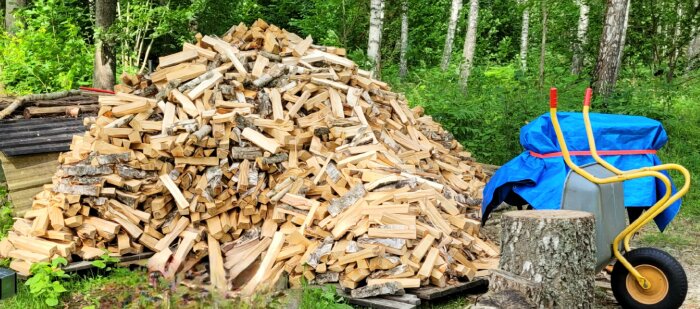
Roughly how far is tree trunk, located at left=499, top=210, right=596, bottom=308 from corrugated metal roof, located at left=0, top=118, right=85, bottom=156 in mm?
5463

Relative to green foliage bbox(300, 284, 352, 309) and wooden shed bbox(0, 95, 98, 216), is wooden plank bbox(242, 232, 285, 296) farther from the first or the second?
wooden shed bbox(0, 95, 98, 216)

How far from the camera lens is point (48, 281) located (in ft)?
18.2

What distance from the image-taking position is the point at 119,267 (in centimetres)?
611

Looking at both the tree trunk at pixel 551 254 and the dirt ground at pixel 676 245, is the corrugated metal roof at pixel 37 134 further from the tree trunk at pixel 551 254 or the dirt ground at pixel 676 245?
the tree trunk at pixel 551 254

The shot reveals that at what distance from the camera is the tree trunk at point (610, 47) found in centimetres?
998

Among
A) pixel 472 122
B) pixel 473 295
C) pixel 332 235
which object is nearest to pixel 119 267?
pixel 332 235

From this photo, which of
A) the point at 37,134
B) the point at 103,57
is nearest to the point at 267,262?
the point at 37,134

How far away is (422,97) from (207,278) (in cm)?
616

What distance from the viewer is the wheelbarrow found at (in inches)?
179

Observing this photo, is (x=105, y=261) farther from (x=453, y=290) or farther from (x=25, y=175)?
(x=453, y=290)

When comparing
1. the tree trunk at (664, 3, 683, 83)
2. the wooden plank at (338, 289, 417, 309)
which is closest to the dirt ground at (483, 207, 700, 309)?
the wooden plank at (338, 289, 417, 309)

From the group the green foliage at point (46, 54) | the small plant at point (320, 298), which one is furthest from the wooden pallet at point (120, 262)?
the green foliage at point (46, 54)

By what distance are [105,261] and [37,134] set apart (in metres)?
2.47

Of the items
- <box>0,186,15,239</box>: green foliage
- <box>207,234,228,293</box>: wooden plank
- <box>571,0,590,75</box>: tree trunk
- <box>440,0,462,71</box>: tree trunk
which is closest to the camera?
<box>207,234,228,293</box>: wooden plank
